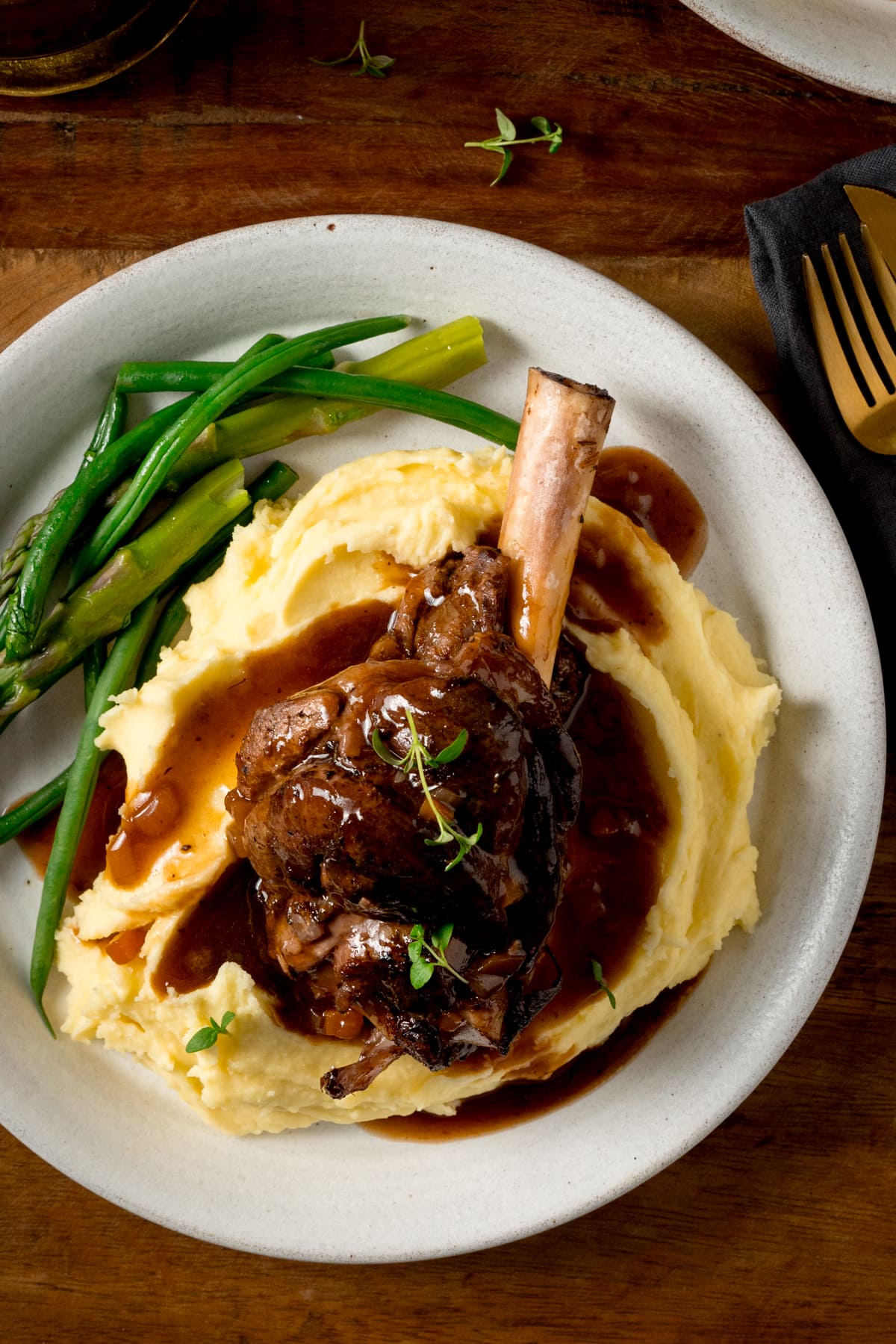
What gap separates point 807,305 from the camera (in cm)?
405

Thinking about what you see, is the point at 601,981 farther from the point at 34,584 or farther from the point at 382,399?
the point at 34,584

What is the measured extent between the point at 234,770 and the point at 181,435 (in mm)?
1197

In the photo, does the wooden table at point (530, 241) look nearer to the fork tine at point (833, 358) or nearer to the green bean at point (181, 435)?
the fork tine at point (833, 358)

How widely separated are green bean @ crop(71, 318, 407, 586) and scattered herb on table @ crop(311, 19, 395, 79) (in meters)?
1.15

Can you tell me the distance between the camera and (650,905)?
372 centimetres

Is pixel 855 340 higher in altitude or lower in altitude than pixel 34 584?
higher

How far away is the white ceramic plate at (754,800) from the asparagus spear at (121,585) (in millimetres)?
291

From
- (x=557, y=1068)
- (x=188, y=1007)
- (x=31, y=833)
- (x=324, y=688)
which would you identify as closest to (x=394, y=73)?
(x=324, y=688)

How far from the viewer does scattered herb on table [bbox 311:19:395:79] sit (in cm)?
414

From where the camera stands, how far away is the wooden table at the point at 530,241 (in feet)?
13.8

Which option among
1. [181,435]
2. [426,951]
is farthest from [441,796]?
[181,435]

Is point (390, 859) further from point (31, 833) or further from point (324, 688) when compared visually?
point (31, 833)

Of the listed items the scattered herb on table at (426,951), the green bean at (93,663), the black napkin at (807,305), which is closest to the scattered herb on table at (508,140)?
the black napkin at (807,305)

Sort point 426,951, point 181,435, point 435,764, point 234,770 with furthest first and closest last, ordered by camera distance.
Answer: point 181,435, point 234,770, point 426,951, point 435,764
